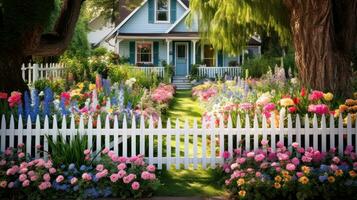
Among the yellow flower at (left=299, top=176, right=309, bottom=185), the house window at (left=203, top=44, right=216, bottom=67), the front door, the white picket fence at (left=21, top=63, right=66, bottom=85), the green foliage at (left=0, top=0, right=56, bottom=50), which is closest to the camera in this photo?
the yellow flower at (left=299, top=176, right=309, bottom=185)

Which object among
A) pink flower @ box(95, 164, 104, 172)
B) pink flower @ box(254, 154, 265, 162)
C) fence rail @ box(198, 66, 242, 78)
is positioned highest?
fence rail @ box(198, 66, 242, 78)

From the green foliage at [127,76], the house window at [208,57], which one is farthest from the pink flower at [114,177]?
the house window at [208,57]

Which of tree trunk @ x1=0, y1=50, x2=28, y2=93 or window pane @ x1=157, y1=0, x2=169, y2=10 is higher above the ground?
window pane @ x1=157, y1=0, x2=169, y2=10

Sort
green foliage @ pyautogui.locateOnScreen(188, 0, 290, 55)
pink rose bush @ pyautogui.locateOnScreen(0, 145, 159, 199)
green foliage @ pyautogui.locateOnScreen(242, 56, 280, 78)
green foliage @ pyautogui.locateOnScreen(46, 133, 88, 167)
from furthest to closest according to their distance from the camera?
green foliage @ pyautogui.locateOnScreen(242, 56, 280, 78), green foliage @ pyautogui.locateOnScreen(188, 0, 290, 55), green foliage @ pyautogui.locateOnScreen(46, 133, 88, 167), pink rose bush @ pyautogui.locateOnScreen(0, 145, 159, 199)

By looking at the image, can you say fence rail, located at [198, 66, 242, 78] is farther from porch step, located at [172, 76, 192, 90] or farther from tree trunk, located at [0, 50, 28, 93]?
tree trunk, located at [0, 50, 28, 93]

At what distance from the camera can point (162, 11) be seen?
34625 mm

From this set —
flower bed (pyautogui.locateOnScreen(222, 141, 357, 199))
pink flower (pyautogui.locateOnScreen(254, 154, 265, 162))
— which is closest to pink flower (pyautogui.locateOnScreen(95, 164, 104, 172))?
flower bed (pyautogui.locateOnScreen(222, 141, 357, 199))

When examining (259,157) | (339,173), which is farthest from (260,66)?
(339,173)

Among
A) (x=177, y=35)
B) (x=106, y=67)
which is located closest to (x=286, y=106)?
(x=106, y=67)

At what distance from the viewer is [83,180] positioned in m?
6.43

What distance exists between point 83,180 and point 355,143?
4.08 metres

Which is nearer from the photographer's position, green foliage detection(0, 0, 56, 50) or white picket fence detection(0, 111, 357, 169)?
white picket fence detection(0, 111, 357, 169)

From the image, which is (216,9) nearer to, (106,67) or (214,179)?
(214,179)

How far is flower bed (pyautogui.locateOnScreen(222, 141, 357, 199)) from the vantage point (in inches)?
242
